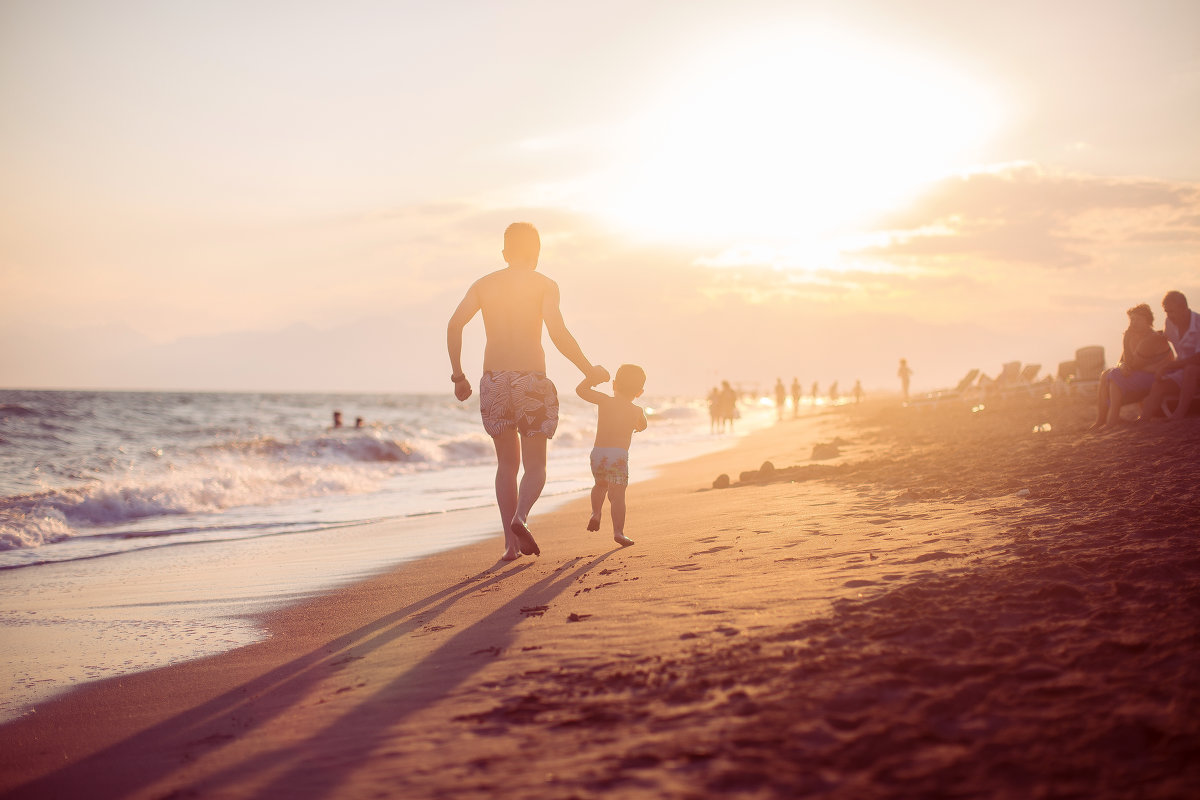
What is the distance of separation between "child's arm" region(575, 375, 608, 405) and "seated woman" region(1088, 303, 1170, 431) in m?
5.69

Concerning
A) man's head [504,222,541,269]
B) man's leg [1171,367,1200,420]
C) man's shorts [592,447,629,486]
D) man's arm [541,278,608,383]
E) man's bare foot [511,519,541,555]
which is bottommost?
man's bare foot [511,519,541,555]

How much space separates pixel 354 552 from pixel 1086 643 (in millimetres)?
6228

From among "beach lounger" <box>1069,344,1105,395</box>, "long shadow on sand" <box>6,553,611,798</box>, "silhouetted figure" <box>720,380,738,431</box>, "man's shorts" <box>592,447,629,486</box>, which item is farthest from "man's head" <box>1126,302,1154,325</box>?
"silhouetted figure" <box>720,380,738,431</box>

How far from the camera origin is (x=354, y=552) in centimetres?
733

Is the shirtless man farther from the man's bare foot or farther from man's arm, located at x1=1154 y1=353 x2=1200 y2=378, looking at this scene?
man's arm, located at x1=1154 y1=353 x2=1200 y2=378

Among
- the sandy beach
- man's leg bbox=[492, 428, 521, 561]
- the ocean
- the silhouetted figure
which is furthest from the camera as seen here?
the silhouetted figure

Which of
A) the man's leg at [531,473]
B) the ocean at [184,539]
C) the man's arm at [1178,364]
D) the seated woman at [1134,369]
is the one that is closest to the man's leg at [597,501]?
the man's leg at [531,473]

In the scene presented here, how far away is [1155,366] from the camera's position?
8.45m

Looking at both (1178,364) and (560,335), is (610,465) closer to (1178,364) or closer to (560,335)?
(560,335)

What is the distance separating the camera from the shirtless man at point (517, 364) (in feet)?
17.5

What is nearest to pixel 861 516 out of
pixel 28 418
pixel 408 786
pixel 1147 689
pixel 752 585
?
pixel 752 585

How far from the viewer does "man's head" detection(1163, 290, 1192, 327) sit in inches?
330

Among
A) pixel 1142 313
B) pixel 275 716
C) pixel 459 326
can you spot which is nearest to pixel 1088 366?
pixel 1142 313

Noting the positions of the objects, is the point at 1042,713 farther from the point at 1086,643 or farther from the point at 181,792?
the point at 181,792
